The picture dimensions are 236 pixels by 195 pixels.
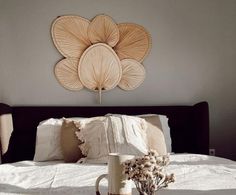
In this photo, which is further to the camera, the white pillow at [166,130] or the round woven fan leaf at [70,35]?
the round woven fan leaf at [70,35]

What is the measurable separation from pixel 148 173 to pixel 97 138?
147 cm

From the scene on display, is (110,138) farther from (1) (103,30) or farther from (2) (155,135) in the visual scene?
(1) (103,30)

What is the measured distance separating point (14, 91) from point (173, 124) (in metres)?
1.51

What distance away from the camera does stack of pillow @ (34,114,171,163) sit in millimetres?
2801

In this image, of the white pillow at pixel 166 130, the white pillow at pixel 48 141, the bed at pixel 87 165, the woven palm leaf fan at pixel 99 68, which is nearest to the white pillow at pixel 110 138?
the bed at pixel 87 165

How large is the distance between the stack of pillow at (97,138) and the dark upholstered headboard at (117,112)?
9.6 inches

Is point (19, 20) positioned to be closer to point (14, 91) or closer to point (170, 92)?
point (14, 91)

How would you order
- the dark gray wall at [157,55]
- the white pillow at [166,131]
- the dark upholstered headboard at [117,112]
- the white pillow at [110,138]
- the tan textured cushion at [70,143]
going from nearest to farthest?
the white pillow at [110,138] → the tan textured cushion at [70,143] → the white pillow at [166,131] → the dark upholstered headboard at [117,112] → the dark gray wall at [157,55]

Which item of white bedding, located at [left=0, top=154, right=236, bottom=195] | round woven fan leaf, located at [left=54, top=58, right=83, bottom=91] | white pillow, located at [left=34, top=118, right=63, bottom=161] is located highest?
round woven fan leaf, located at [left=54, top=58, right=83, bottom=91]

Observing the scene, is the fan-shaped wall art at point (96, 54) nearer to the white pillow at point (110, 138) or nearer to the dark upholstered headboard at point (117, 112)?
the dark upholstered headboard at point (117, 112)

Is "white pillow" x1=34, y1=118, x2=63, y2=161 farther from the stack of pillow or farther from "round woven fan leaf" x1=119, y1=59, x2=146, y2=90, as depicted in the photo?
"round woven fan leaf" x1=119, y1=59, x2=146, y2=90

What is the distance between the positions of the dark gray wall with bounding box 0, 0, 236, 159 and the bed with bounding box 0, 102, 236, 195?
0.14 m

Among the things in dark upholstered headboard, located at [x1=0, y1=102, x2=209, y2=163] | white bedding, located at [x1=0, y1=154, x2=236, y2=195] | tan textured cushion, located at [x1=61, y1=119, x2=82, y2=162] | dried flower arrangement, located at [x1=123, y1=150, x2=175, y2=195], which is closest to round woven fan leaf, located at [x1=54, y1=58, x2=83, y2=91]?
dark upholstered headboard, located at [x1=0, y1=102, x2=209, y2=163]

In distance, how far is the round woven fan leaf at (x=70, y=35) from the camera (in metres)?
3.52
